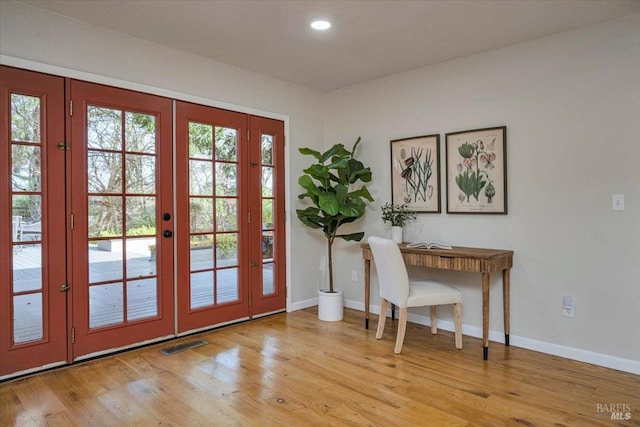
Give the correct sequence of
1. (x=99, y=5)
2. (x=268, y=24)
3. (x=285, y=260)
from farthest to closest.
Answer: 1. (x=285, y=260)
2. (x=268, y=24)
3. (x=99, y=5)

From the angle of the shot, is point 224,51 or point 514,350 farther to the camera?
point 224,51

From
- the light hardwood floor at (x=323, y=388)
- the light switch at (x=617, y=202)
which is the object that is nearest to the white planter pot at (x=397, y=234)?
the light hardwood floor at (x=323, y=388)

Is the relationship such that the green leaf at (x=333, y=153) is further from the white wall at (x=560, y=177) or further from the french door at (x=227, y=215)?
the white wall at (x=560, y=177)

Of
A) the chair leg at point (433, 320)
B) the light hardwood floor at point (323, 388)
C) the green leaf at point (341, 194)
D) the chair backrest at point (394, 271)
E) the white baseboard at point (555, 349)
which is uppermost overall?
the green leaf at point (341, 194)

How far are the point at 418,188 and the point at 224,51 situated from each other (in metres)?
2.20

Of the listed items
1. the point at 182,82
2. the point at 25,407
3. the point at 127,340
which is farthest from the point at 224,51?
the point at 25,407

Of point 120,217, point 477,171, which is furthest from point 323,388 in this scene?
point 477,171

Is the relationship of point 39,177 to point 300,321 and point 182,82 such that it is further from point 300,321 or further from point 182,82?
point 300,321

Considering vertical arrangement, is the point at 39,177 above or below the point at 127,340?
above

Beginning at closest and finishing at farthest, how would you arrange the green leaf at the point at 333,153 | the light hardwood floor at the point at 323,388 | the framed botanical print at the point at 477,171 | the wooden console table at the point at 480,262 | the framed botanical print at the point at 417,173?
the light hardwood floor at the point at 323,388
the wooden console table at the point at 480,262
the framed botanical print at the point at 477,171
the framed botanical print at the point at 417,173
the green leaf at the point at 333,153

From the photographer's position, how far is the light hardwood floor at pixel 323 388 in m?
2.23

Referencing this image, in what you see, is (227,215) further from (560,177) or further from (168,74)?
(560,177)

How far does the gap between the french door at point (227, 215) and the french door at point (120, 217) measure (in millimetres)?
155

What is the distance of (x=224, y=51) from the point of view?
3.57 m
